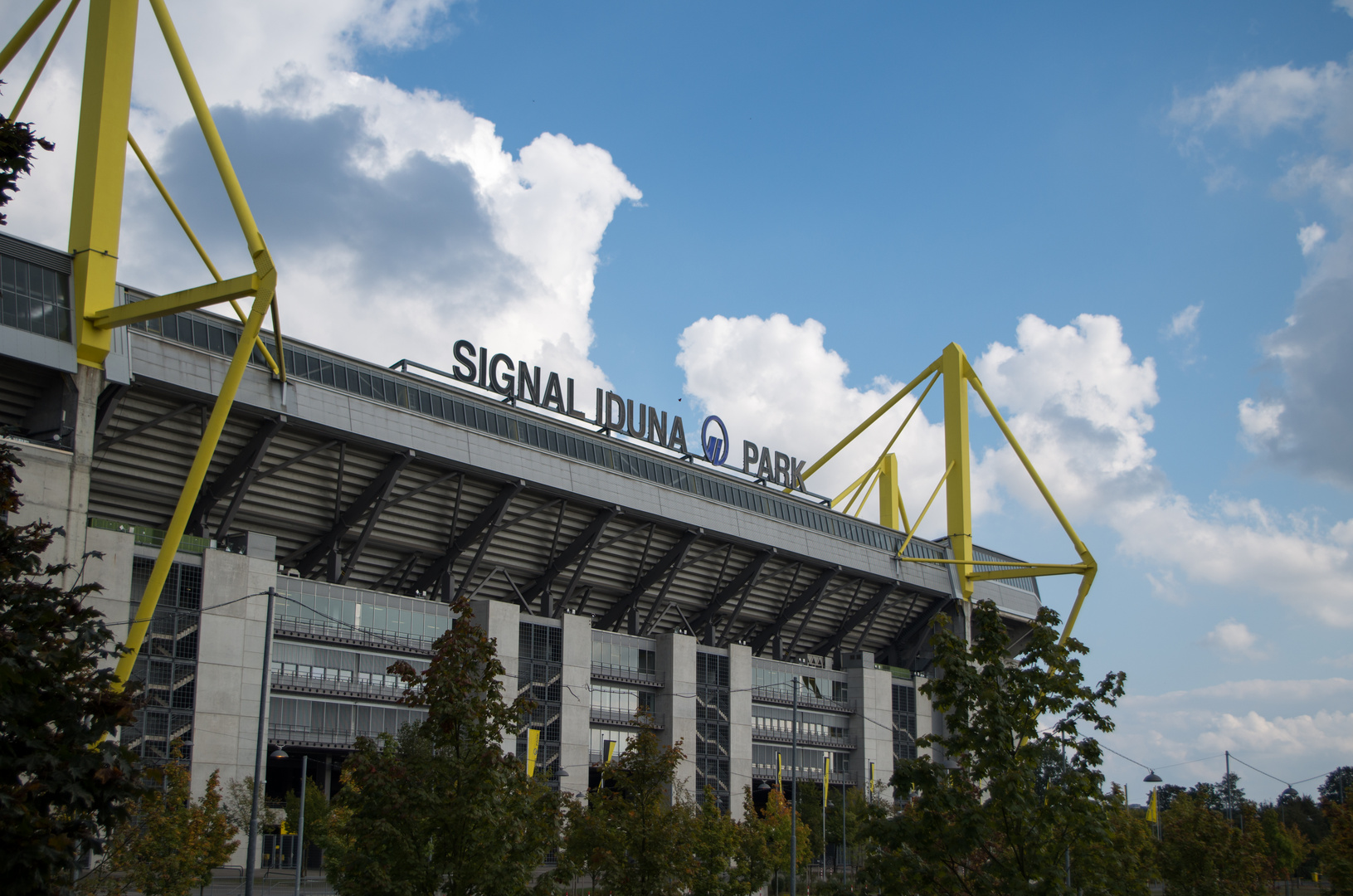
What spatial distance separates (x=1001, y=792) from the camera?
1917 centimetres

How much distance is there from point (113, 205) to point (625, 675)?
47652 mm

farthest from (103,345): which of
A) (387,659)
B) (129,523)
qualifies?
(387,659)

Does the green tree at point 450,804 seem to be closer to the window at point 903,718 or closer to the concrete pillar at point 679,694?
the concrete pillar at point 679,694

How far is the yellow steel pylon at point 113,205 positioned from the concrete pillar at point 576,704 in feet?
108

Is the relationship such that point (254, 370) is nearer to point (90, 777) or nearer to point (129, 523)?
point (129, 523)

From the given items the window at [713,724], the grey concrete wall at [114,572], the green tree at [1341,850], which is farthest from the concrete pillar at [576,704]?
the green tree at [1341,850]

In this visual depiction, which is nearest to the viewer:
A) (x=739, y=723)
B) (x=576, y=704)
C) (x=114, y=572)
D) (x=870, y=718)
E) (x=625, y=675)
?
(x=114, y=572)

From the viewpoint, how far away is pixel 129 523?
207ft

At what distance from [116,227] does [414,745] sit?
37.3 meters

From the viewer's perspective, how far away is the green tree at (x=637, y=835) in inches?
1316

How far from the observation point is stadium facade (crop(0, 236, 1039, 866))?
185 ft

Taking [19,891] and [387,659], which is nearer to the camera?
[19,891]

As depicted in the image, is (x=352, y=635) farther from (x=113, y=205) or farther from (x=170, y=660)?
(x=113, y=205)

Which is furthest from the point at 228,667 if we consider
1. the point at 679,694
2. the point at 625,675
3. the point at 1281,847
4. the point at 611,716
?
the point at 1281,847
